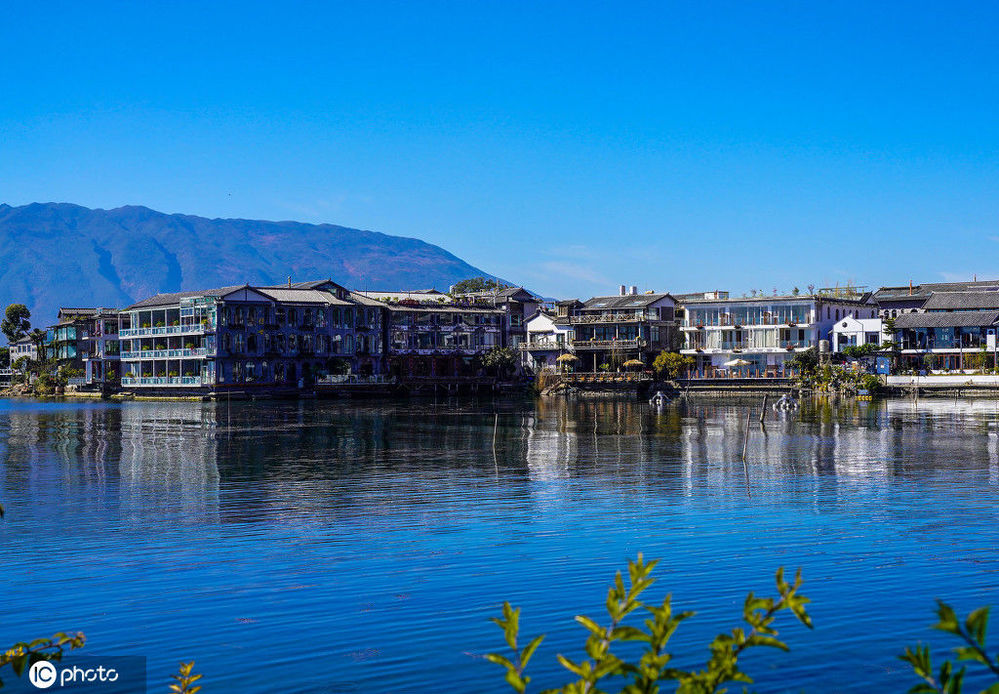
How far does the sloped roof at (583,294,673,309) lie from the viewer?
112150 mm

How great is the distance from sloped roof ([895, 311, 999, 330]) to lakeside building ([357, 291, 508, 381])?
45.1m

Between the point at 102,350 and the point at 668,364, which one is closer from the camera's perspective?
the point at 668,364

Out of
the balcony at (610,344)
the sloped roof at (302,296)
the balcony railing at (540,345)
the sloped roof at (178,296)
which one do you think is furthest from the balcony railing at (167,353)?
the balcony at (610,344)

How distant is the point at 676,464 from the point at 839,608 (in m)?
21.7

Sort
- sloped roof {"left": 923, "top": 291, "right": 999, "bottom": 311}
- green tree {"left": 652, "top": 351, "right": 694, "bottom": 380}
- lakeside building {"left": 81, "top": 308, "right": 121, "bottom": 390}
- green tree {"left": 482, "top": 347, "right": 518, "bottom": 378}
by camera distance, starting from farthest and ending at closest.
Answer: lakeside building {"left": 81, "top": 308, "right": 121, "bottom": 390} → green tree {"left": 482, "top": 347, "right": 518, "bottom": 378} → green tree {"left": 652, "top": 351, "right": 694, "bottom": 380} → sloped roof {"left": 923, "top": 291, "right": 999, "bottom": 311}

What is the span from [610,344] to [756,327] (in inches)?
617

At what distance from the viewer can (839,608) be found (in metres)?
16.6

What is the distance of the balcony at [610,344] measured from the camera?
110 metres

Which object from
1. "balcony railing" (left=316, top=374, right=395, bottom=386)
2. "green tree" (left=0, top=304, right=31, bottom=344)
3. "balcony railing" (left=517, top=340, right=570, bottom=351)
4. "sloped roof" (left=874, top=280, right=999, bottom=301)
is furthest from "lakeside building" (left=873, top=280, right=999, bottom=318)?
"green tree" (left=0, top=304, right=31, bottom=344)

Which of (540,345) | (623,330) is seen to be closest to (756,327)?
(623,330)

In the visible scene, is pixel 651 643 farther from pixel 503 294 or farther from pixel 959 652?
pixel 503 294

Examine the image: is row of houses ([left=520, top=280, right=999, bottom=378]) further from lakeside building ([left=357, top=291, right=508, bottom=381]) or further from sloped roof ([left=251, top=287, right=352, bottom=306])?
sloped roof ([left=251, top=287, right=352, bottom=306])

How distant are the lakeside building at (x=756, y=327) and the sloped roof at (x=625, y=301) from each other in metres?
4.06

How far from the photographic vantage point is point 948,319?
96.2 m
